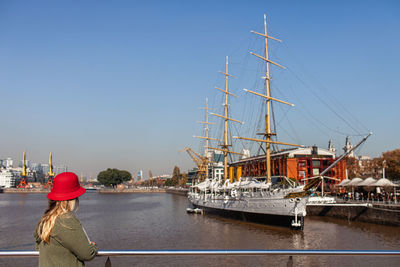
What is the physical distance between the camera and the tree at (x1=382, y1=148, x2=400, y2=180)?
66500mm

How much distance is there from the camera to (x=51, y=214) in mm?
2936

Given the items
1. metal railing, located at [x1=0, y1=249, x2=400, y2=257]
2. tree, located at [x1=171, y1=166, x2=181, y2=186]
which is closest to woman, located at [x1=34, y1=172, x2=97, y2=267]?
metal railing, located at [x1=0, y1=249, x2=400, y2=257]

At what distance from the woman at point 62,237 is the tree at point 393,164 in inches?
2823

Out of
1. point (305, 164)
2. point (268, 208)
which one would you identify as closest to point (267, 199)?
point (268, 208)

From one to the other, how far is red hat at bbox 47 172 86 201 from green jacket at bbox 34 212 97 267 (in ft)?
0.53

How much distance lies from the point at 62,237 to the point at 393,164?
7441 centimetres

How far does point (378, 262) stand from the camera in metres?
4.22

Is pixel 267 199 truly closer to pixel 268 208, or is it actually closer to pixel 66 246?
pixel 268 208

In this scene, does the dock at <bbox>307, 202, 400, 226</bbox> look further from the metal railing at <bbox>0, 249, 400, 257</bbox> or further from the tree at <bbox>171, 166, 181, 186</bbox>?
the tree at <bbox>171, 166, 181, 186</bbox>

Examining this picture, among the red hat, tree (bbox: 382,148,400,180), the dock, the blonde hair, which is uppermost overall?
the red hat

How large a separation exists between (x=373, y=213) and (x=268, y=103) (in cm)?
1925

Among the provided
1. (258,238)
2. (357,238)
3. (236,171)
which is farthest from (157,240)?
(236,171)

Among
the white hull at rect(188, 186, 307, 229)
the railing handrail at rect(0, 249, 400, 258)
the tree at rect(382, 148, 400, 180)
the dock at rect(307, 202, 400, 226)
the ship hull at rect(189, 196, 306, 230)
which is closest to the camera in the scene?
the railing handrail at rect(0, 249, 400, 258)

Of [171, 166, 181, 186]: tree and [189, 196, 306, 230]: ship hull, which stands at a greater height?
[189, 196, 306, 230]: ship hull
